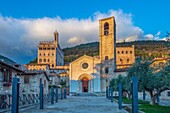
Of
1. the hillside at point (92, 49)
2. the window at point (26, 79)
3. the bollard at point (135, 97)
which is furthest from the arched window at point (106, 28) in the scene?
the hillside at point (92, 49)

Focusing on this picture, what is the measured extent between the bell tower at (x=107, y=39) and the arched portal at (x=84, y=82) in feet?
21.4

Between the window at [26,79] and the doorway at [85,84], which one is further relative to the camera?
the doorway at [85,84]

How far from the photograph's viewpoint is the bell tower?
206 feet

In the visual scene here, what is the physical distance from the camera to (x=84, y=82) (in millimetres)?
66188

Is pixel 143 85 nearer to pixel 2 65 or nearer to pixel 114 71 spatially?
pixel 2 65

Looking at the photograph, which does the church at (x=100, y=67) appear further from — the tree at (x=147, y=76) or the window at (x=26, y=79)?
the tree at (x=147, y=76)

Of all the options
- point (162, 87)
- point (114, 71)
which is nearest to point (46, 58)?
point (114, 71)

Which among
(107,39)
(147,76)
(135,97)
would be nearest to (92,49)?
(107,39)

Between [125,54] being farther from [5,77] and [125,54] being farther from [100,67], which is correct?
[5,77]

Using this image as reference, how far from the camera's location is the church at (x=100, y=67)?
6275 centimetres

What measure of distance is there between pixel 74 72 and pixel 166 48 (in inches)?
2144

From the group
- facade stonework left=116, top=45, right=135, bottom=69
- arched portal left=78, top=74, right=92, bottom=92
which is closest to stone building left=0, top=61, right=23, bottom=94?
arched portal left=78, top=74, right=92, bottom=92

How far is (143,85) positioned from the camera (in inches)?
891

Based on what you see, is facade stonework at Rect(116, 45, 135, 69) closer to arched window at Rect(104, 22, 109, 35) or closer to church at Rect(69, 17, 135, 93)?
church at Rect(69, 17, 135, 93)
